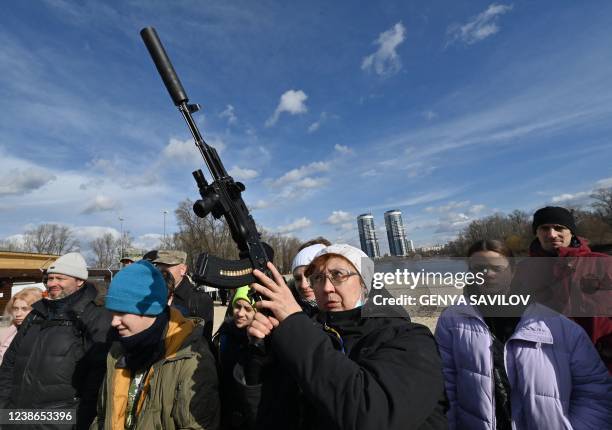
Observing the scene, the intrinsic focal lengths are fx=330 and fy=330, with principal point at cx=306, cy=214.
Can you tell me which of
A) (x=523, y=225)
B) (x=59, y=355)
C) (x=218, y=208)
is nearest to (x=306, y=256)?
(x=218, y=208)

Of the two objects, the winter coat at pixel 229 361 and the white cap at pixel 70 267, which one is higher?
the white cap at pixel 70 267

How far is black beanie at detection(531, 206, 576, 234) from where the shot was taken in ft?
9.88

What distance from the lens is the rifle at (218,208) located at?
6.88 ft

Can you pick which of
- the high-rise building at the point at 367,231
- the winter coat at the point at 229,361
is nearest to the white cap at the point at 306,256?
the winter coat at the point at 229,361

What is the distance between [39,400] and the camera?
294 centimetres

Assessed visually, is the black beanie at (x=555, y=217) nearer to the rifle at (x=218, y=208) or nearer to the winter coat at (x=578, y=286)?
the winter coat at (x=578, y=286)

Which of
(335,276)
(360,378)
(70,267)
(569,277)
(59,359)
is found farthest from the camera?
(70,267)

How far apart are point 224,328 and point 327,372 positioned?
5.67 feet

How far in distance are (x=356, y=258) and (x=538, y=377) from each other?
1374 mm

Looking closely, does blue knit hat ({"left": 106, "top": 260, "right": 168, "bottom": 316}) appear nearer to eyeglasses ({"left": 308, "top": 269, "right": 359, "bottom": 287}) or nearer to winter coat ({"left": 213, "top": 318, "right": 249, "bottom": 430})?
winter coat ({"left": 213, "top": 318, "right": 249, "bottom": 430})

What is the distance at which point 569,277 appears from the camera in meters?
2.72

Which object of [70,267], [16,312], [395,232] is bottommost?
[16,312]

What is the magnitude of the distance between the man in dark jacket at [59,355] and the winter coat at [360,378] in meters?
2.15

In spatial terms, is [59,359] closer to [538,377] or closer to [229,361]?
[229,361]
